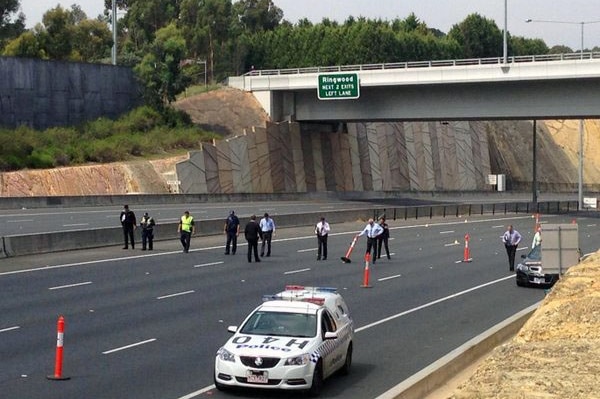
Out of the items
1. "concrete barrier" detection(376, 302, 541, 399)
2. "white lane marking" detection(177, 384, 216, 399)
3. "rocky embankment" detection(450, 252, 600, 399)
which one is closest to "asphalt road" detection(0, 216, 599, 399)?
"white lane marking" detection(177, 384, 216, 399)

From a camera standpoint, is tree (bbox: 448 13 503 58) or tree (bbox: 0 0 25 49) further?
tree (bbox: 448 13 503 58)

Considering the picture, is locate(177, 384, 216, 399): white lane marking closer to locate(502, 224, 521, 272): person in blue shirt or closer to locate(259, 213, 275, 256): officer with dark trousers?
locate(502, 224, 521, 272): person in blue shirt

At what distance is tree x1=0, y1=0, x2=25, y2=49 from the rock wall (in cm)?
3704

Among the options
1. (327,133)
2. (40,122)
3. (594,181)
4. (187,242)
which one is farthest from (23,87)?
(594,181)

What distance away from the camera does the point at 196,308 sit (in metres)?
26.5

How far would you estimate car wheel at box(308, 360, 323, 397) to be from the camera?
1639 centimetres

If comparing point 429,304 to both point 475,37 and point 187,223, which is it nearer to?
point 187,223

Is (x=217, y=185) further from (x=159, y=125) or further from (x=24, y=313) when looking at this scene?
(x=24, y=313)

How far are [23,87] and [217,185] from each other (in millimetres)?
14089

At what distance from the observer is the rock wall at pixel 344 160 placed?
78.3 metres

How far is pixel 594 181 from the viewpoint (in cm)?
12544

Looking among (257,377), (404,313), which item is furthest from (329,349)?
(404,313)

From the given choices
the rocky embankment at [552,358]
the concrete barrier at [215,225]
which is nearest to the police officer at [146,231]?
the concrete barrier at [215,225]

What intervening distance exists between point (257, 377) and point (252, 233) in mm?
22142
